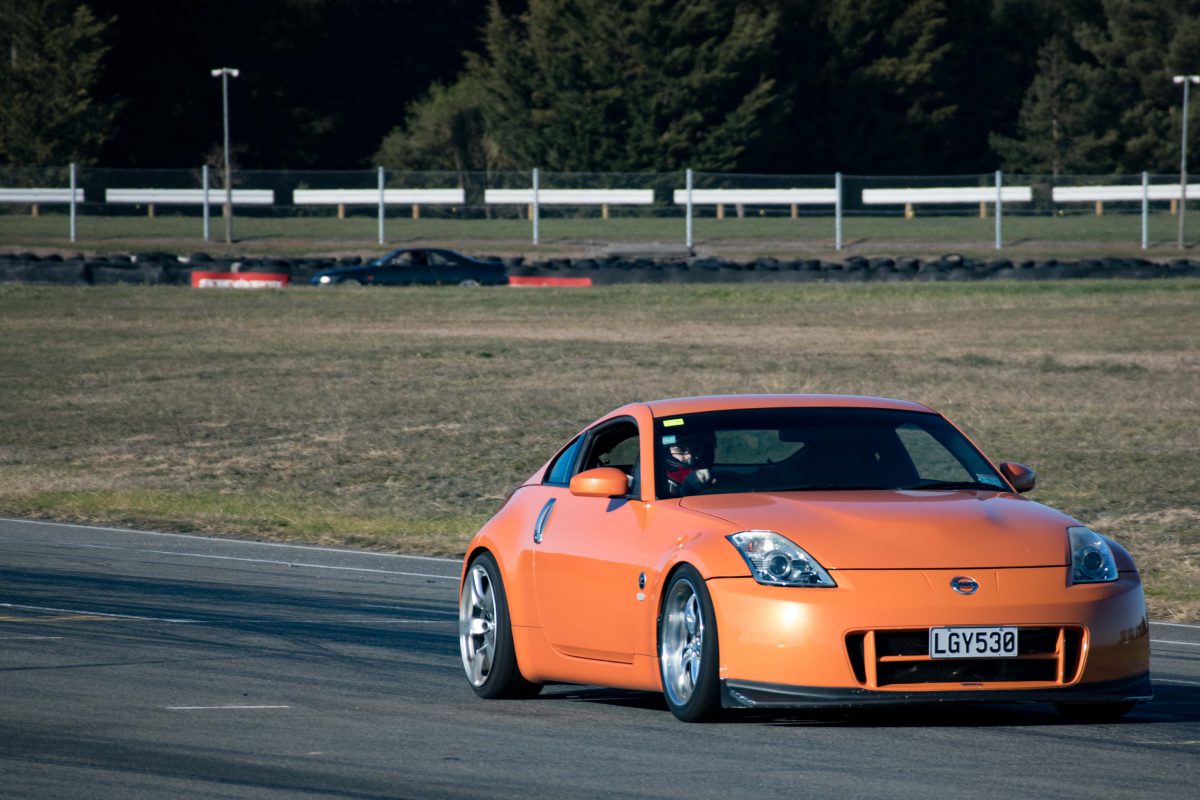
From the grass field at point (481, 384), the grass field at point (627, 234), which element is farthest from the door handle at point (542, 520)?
the grass field at point (627, 234)

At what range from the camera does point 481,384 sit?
2791 centimetres

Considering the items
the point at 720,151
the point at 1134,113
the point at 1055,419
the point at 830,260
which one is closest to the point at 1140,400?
A: the point at 1055,419

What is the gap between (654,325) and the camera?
121 ft

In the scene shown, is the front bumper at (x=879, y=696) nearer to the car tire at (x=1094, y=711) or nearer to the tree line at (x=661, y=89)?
the car tire at (x=1094, y=711)

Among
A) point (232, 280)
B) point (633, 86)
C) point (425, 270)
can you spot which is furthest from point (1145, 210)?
point (633, 86)

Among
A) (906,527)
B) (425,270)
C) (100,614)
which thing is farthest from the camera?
(425,270)

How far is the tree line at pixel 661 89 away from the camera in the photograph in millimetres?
70250

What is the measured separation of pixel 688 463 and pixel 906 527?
1280 millimetres

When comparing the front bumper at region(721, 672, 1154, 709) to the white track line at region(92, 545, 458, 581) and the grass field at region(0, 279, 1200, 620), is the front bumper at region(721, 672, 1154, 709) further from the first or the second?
the white track line at region(92, 545, 458, 581)

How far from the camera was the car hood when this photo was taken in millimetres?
7484

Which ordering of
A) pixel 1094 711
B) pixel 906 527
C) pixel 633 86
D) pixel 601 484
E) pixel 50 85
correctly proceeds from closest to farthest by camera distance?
pixel 906 527
pixel 1094 711
pixel 601 484
pixel 50 85
pixel 633 86

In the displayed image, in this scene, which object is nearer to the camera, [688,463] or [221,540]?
[688,463]

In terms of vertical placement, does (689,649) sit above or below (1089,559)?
below

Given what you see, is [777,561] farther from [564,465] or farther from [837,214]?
[837,214]
